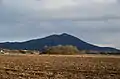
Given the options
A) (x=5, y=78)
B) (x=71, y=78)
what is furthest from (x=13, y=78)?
(x=71, y=78)

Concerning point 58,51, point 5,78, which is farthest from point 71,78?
point 58,51

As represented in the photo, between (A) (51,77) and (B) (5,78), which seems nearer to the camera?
(B) (5,78)

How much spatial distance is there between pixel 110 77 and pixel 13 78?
5.81 metres

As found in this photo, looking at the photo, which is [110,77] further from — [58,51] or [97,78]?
Answer: [58,51]

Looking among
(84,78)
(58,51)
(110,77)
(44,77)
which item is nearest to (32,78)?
(44,77)

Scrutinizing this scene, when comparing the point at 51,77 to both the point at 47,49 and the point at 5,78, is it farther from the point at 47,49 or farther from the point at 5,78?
the point at 47,49

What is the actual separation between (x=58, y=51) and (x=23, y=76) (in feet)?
387

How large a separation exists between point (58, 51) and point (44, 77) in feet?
388

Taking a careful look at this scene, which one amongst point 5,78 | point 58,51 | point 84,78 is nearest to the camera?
point 5,78

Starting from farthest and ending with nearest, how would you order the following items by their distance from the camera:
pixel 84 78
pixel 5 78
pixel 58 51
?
pixel 58 51 < pixel 84 78 < pixel 5 78

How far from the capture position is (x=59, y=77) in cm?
2255

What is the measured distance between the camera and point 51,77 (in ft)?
74.0

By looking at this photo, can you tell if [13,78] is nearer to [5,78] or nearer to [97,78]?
[5,78]

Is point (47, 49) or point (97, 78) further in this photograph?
point (47, 49)
